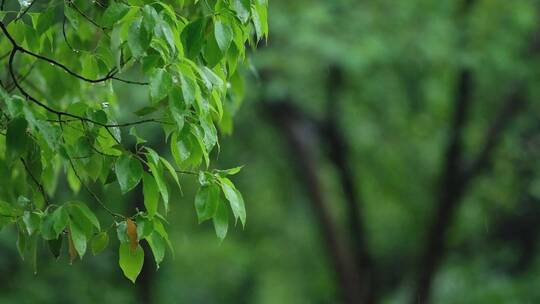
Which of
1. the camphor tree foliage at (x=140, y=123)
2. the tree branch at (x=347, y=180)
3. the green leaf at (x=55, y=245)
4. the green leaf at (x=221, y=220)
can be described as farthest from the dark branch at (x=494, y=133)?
the green leaf at (x=55, y=245)

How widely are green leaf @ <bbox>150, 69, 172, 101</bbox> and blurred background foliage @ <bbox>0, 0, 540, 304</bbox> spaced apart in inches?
99.1

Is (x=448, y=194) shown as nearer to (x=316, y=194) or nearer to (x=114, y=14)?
(x=316, y=194)

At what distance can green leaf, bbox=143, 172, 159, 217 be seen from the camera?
9.99ft

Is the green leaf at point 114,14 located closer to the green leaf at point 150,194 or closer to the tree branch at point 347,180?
the green leaf at point 150,194

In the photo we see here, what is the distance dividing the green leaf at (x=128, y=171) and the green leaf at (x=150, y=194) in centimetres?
5

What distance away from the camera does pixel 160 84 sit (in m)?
2.85

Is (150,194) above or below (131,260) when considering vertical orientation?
above

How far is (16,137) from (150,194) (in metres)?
0.44

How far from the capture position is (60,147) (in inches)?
121

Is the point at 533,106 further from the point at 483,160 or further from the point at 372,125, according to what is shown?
the point at 372,125

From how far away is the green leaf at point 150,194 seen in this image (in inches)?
120

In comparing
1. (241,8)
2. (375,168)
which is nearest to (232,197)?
(241,8)

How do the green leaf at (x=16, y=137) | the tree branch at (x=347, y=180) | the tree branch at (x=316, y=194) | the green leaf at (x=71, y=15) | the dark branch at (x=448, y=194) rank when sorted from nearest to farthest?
the green leaf at (x=16, y=137)
the green leaf at (x=71, y=15)
the dark branch at (x=448, y=194)
the tree branch at (x=316, y=194)
the tree branch at (x=347, y=180)

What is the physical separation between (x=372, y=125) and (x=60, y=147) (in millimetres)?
8889
